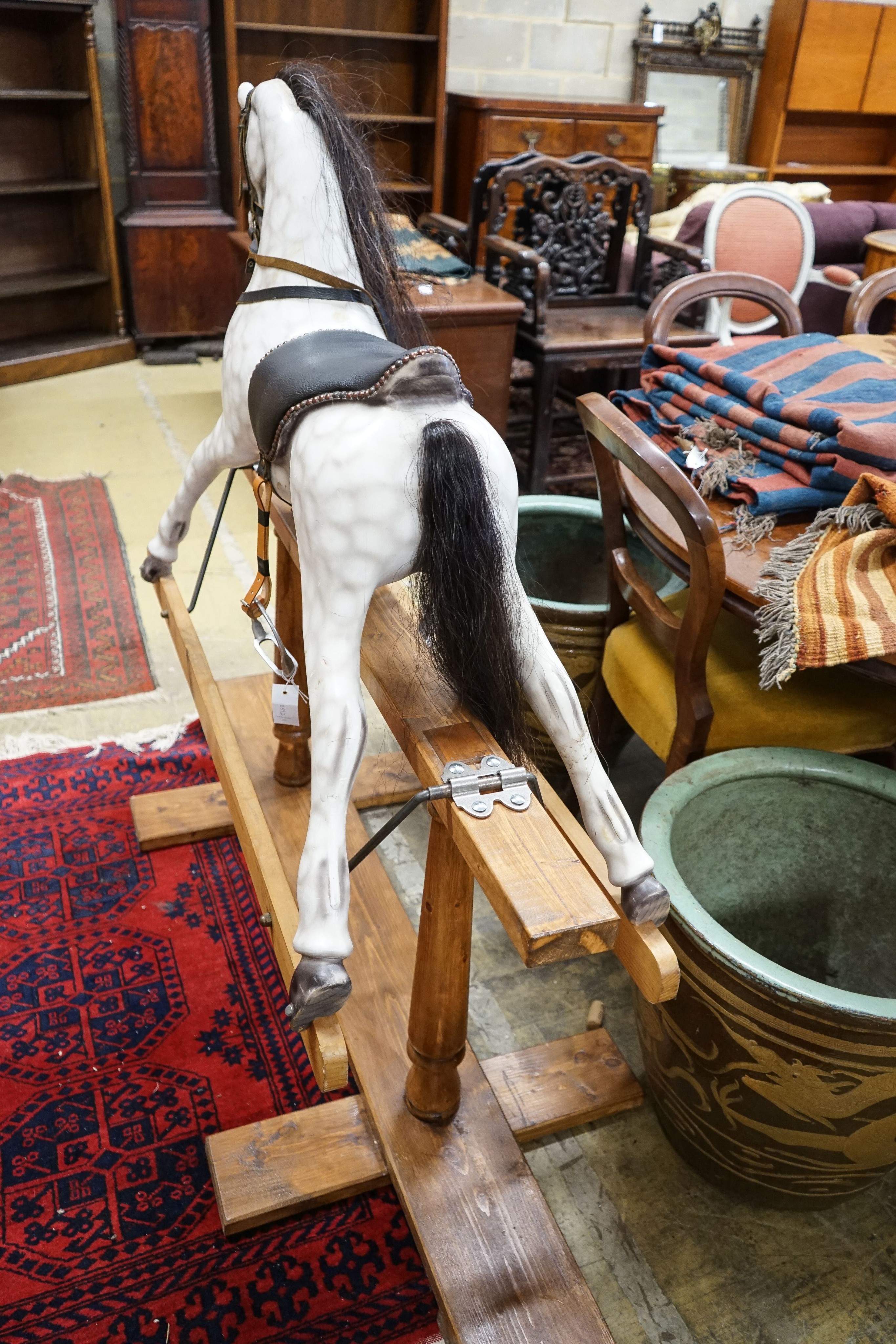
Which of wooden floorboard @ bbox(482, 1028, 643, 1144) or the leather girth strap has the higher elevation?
the leather girth strap

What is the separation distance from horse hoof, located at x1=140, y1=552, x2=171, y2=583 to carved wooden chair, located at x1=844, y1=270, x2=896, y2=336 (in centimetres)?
150

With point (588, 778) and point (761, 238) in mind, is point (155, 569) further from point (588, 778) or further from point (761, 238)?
point (761, 238)

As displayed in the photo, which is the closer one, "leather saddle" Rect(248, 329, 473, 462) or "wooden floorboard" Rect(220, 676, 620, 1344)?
"leather saddle" Rect(248, 329, 473, 462)

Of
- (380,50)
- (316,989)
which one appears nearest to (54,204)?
(380,50)

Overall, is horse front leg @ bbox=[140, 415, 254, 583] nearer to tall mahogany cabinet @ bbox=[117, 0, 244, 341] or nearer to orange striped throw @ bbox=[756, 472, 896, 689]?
orange striped throw @ bbox=[756, 472, 896, 689]

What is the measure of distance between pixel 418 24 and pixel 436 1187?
5031mm

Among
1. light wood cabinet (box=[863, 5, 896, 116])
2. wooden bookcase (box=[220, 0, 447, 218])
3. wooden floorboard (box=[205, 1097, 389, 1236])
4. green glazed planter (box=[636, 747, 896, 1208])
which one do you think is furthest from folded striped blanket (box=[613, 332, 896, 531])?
light wood cabinet (box=[863, 5, 896, 116])

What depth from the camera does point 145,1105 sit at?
129cm

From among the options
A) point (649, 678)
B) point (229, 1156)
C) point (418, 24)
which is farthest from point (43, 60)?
point (229, 1156)

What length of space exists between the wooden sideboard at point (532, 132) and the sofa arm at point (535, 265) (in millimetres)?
1848

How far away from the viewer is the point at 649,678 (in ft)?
4.89

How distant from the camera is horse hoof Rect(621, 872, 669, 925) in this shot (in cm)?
94

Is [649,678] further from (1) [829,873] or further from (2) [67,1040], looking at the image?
(2) [67,1040]

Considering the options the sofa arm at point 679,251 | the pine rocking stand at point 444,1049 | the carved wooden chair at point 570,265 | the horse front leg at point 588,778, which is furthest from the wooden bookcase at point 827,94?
the horse front leg at point 588,778
